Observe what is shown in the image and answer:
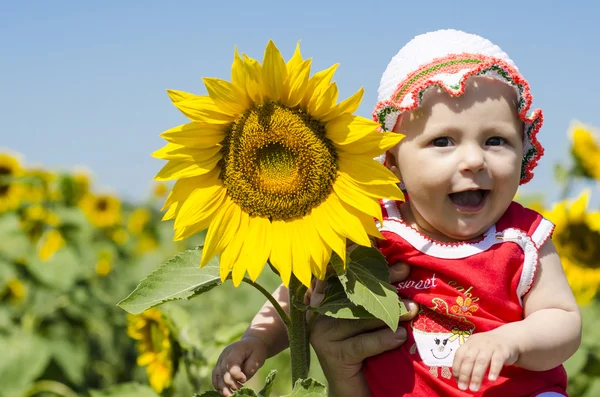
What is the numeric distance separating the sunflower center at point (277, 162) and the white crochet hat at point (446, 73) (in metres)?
0.22

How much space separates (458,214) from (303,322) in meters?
0.40

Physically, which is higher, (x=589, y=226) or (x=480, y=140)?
(x=480, y=140)

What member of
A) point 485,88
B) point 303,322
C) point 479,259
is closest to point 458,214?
point 479,259

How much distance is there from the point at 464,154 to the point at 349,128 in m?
0.28

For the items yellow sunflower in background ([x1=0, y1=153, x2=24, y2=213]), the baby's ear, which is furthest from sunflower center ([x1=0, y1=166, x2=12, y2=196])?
the baby's ear

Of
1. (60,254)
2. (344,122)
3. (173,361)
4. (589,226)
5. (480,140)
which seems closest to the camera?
(344,122)

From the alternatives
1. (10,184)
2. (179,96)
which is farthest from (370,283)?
(10,184)

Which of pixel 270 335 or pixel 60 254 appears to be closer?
pixel 270 335

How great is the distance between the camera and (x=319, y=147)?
164 cm

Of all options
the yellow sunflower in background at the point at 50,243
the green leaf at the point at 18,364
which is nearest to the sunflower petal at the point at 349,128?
the green leaf at the point at 18,364

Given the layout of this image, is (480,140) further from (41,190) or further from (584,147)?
(41,190)

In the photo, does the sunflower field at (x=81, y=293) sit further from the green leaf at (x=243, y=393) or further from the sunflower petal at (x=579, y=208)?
the green leaf at (x=243, y=393)

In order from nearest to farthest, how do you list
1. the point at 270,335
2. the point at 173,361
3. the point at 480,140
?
1. the point at 480,140
2. the point at 270,335
3. the point at 173,361

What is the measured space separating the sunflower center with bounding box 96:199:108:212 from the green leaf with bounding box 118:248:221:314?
6.18 metres
